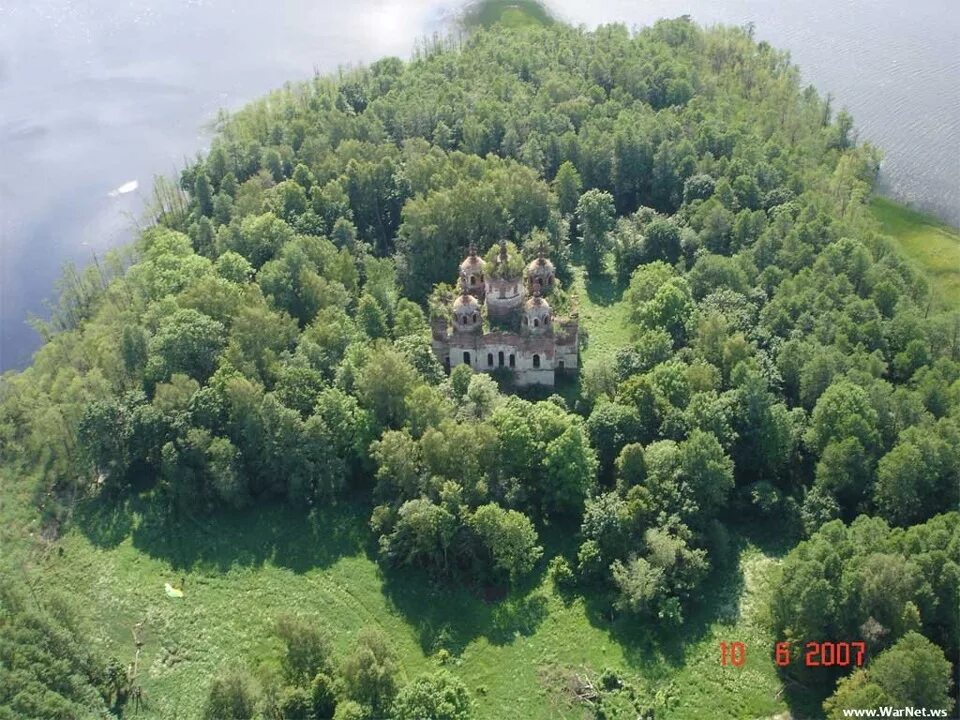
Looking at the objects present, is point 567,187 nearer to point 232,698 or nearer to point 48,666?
point 232,698

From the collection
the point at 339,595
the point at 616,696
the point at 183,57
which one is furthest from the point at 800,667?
the point at 183,57

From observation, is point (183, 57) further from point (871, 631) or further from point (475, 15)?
point (871, 631)

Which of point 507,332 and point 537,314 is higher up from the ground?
point 537,314

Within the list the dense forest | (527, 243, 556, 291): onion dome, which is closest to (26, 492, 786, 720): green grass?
the dense forest

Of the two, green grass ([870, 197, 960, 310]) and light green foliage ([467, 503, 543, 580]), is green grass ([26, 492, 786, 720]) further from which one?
green grass ([870, 197, 960, 310])

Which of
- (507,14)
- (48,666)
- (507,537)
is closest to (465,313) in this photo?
(507,537)
